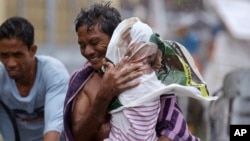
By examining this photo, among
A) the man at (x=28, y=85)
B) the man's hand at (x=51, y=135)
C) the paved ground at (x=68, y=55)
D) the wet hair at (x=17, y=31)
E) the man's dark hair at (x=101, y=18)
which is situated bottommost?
the paved ground at (x=68, y=55)

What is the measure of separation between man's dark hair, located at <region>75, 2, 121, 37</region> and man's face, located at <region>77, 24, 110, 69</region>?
0.8 inches

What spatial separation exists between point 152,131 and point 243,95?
14.1 feet

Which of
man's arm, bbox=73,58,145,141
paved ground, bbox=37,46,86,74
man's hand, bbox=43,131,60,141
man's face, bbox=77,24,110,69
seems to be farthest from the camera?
paved ground, bbox=37,46,86,74

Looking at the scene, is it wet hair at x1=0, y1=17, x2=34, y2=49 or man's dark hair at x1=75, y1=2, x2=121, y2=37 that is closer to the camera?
man's dark hair at x1=75, y1=2, x2=121, y2=37

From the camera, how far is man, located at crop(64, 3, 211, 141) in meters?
3.95

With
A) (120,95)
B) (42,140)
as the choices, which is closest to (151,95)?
(120,95)

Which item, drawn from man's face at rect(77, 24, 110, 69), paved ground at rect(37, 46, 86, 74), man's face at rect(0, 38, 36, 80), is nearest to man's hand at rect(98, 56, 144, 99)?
man's face at rect(77, 24, 110, 69)

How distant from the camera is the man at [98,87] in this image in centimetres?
395

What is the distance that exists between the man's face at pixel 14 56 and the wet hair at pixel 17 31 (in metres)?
→ 0.02

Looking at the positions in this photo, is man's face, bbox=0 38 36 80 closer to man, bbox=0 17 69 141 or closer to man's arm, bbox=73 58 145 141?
man, bbox=0 17 69 141

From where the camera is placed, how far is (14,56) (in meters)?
4.86

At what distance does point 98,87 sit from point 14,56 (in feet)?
2.92

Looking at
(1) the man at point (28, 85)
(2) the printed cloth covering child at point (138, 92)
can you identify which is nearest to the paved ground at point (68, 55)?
(1) the man at point (28, 85)

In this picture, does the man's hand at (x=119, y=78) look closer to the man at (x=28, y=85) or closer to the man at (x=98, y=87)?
the man at (x=98, y=87)
